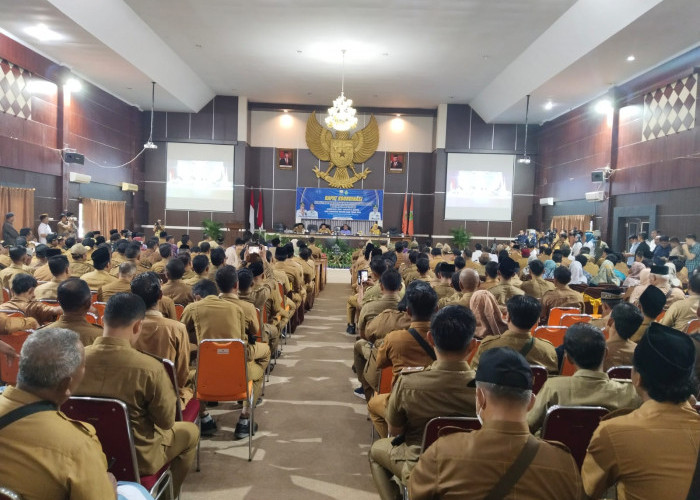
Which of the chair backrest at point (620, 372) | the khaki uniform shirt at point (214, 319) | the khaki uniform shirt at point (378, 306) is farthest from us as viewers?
the khaki uniform shirt at point (378, 306)

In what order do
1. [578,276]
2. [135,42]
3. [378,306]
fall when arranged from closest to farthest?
[378,306]
[578,276]
[135,42]

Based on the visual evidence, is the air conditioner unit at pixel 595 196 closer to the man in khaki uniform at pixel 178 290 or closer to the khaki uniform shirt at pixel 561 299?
the khaki uniform shirt at pixel 561 299

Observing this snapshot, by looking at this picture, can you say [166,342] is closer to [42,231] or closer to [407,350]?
[407,350]

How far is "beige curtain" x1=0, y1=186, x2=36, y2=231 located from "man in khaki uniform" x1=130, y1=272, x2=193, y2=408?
28.7 feet

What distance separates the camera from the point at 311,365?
5.68 meters

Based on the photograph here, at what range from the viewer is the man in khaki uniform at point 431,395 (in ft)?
6.73

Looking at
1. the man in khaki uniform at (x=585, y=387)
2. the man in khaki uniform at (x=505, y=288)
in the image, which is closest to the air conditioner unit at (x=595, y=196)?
the man in khaki uniform at (x=505, y=288)

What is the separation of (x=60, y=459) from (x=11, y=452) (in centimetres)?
12

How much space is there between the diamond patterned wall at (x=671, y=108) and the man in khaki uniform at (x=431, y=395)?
9.82 m

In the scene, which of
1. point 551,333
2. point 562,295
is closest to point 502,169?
point 562,295

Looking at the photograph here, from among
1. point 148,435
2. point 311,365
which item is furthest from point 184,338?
point 311,365

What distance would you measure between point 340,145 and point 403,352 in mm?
15691

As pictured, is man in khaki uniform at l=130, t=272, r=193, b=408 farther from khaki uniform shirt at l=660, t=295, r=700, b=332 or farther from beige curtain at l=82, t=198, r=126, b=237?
beige curtain at l=82, t=198, r=126, b=237

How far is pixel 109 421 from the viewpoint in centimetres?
192
